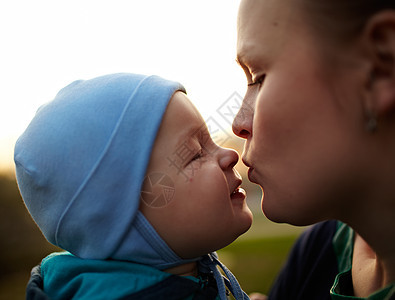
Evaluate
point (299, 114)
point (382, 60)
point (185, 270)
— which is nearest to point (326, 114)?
point (299, 114)

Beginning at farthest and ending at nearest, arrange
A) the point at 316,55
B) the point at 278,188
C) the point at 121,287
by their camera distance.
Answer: the point at 121,287
the point at 278,188
the point at 316,55

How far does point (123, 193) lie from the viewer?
149cm

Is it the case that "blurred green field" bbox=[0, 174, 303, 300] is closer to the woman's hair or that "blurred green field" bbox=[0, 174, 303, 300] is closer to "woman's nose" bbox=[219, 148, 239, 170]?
"woman's nose" bbox=[219, 148, 239, 170]

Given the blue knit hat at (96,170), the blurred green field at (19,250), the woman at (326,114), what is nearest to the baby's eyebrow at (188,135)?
the blue knit hat at (96,170)

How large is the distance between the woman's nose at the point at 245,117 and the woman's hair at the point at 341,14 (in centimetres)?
36

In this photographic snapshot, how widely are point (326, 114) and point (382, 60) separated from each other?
0.68 ft

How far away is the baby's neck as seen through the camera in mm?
1598

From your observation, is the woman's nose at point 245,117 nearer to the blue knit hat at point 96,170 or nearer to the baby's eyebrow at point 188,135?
the baby's eyebrow at point 188,135

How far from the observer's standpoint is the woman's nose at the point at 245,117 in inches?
55.7

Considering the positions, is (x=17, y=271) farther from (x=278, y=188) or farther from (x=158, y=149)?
(x=278, y=188)

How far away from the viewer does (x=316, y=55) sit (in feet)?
3.74

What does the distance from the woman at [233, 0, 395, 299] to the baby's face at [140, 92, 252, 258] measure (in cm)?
20

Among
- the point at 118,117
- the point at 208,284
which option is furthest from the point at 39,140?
the point at 208,284

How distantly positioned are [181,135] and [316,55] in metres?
0.63
